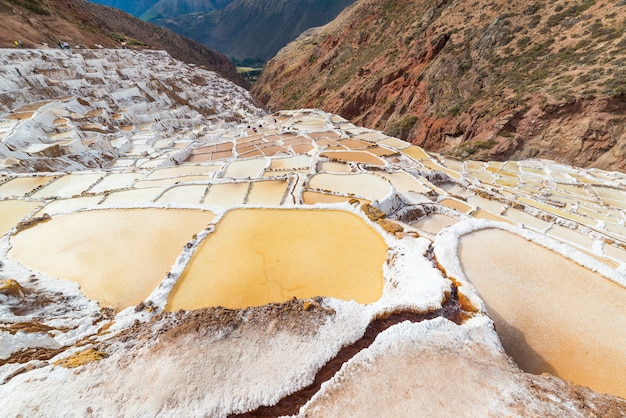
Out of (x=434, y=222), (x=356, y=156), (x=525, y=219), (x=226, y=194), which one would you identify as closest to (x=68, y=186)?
(x=226, y=194)

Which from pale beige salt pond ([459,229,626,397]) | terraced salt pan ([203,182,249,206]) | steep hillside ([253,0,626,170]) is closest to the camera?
pale beige salt pond ([459,229,626,397])

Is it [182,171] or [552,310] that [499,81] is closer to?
[182,171]

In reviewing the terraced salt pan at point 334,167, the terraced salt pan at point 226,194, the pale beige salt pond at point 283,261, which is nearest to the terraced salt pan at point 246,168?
the terraced salt pan at point 226,194

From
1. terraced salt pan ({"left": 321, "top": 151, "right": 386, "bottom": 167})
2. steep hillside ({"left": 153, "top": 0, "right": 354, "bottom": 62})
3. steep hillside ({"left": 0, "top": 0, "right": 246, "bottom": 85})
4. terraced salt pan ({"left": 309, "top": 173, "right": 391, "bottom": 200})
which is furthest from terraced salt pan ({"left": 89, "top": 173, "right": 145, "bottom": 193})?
steep hillside ({"left": 153, "top": 0, "right": 354, "bottom": 62})

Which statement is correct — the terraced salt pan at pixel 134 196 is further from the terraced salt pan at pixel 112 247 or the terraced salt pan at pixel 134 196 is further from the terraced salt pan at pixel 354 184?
the terraced salt pan at pixel 354 184

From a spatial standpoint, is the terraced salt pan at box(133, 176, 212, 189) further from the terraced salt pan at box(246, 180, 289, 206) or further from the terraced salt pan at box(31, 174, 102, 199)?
the terraced salt pan at box(246, 180, 289, 206)
